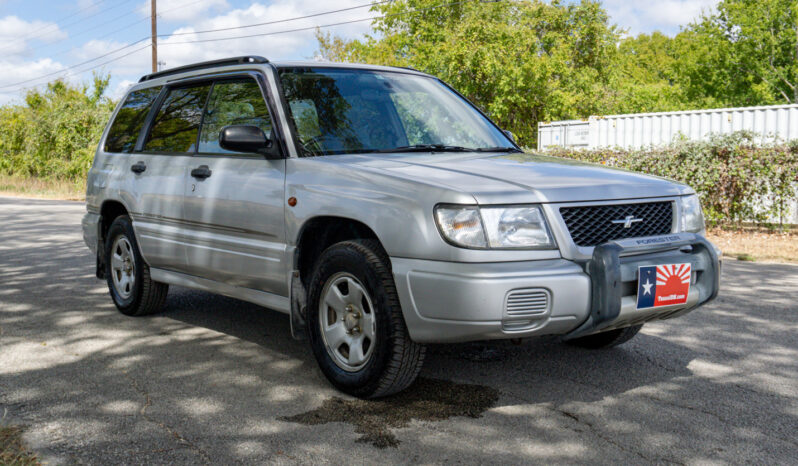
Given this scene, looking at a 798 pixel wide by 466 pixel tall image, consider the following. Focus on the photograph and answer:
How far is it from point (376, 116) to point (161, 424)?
2.32 m

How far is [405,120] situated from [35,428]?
2844 millimetres

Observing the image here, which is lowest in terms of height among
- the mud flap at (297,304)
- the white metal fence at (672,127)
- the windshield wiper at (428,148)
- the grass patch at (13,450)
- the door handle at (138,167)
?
the grass patch at (13,450)

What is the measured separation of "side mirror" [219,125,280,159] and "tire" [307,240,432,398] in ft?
2.67

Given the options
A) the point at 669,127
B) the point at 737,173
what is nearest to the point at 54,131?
the point at 669,127

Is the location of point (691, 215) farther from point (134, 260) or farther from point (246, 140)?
point (134, 260)

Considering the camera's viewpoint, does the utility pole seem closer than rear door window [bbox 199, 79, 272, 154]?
No

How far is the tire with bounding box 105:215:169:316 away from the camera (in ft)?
20.2

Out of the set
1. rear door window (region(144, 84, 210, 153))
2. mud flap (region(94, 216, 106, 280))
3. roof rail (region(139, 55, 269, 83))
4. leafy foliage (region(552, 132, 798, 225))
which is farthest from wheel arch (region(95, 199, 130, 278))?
leafy foliage (region(552, 132, 798, 225))

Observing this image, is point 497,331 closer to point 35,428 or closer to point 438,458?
point 438,458

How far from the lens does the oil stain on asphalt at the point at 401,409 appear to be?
12.3ft

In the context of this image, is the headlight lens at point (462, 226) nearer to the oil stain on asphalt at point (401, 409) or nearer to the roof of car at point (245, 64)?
the oil stain on asphalt at point (401, 409)

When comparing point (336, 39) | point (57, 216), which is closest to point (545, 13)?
point (336, 39)

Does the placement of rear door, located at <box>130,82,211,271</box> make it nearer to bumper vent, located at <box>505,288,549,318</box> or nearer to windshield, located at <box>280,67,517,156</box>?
windshield, located at <box>280,67,517,156</box>

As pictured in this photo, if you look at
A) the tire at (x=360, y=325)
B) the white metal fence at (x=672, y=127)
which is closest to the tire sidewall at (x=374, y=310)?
the tire at (x=360, y=325)
